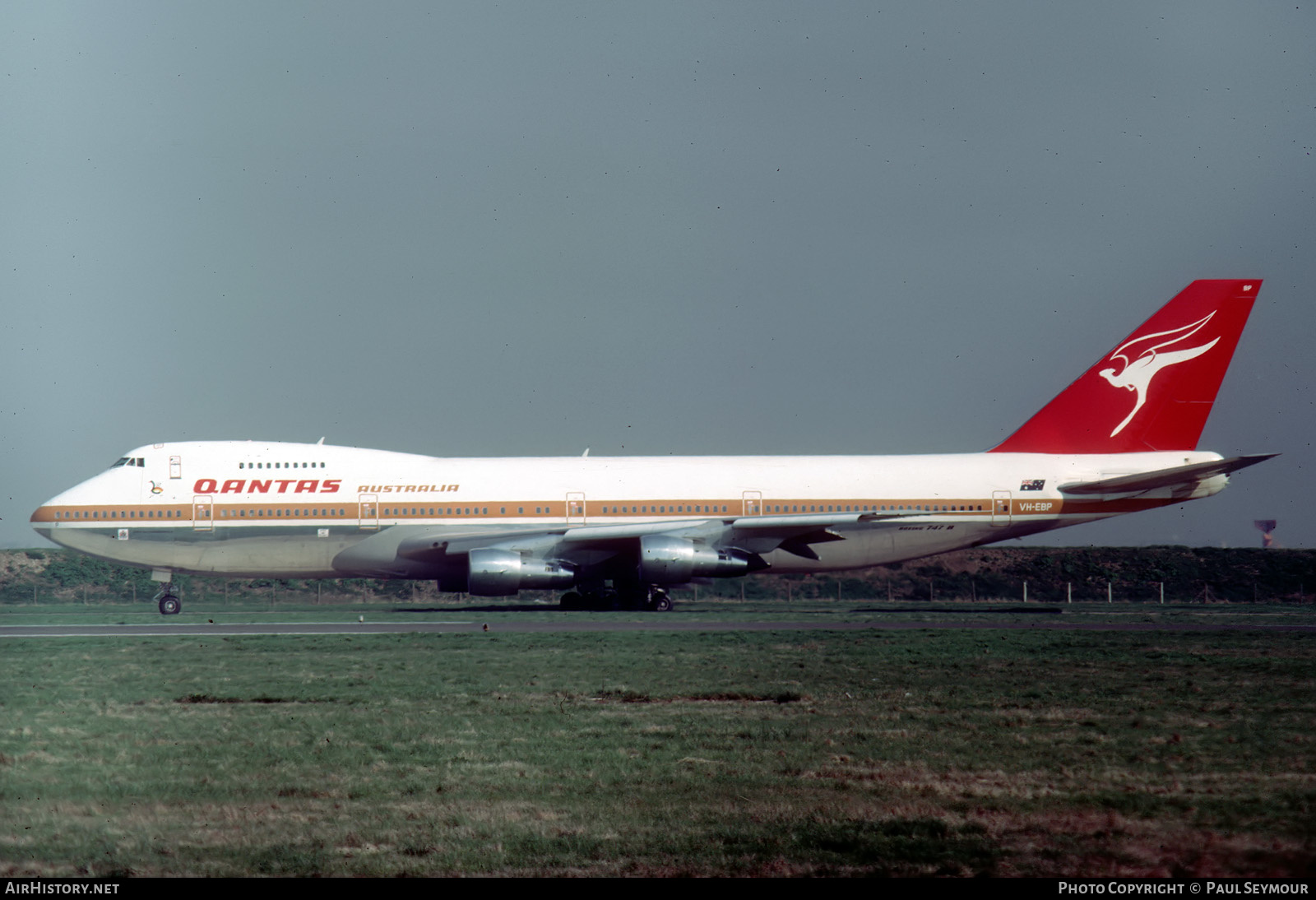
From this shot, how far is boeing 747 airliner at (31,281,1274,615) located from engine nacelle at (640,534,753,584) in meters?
0.07

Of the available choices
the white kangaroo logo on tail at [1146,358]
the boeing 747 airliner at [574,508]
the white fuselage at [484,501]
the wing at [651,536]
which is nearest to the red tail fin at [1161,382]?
the white kangaroo logo on tail at [1146,358]

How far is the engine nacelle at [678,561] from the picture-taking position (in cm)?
3091

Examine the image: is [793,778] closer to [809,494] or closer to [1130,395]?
[809,494]

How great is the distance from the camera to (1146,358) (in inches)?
1411

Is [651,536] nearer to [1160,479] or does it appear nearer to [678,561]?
[678,561]

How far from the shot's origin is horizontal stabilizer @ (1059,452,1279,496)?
32.2m

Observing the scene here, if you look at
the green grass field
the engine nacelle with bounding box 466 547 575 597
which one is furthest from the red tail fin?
the green grass field

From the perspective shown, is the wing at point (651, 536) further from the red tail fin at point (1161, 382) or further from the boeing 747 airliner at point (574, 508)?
Result: the red tail fin at point (1161, 382)

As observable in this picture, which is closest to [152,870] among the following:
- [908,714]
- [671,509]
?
[908,714]

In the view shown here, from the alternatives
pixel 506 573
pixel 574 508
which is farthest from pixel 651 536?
pixel 506 573

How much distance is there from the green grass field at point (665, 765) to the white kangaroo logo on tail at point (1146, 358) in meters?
18.0

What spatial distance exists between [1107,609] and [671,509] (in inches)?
506

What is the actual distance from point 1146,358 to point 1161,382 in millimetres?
827

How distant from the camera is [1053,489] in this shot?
34375 millimetres
